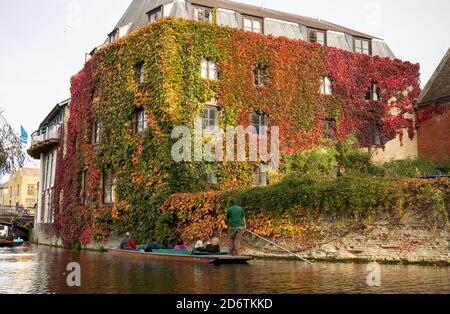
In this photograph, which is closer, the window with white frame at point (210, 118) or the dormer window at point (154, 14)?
the window with white frame at point (210, 118)

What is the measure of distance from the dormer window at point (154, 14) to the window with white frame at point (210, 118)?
259 inches

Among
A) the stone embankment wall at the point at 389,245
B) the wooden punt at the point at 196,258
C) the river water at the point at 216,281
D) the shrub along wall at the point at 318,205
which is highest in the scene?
the shrub along wall at the point at 318,205

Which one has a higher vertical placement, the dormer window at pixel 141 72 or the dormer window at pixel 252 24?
Answer: the dormer window at pixel 252 24

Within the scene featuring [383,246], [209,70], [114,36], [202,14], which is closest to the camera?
[383,246]

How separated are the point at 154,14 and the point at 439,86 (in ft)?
63.1

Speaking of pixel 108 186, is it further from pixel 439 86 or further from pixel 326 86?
pixel 439 86

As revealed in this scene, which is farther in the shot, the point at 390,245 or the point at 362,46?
the point at 362,46

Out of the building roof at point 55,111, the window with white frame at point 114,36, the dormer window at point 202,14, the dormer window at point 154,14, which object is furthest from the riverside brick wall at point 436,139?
the building roof at point 55,111

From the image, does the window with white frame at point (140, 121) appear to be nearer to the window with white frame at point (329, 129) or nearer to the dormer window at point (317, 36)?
the window with white frame at point (329, 129)

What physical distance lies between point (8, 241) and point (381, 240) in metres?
30.9

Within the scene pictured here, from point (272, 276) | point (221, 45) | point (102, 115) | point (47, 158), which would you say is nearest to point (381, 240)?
point (272, 276)

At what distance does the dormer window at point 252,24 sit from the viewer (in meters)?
34.4

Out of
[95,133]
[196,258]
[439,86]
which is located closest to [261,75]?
[95,133]

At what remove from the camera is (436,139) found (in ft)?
117
